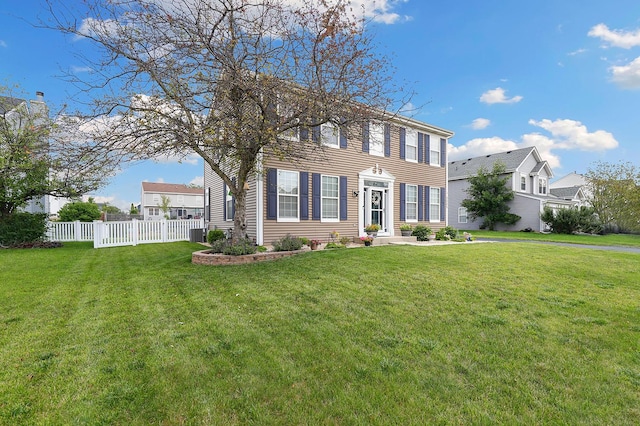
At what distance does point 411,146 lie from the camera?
14.4 metres

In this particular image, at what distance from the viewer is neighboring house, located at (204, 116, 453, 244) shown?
34.8 ft

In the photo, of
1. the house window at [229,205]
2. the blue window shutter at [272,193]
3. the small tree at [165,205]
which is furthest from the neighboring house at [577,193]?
the small tree at [165,205]

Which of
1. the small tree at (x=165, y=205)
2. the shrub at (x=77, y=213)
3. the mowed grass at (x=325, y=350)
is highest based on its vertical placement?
the small tree at (x=165, y=205)

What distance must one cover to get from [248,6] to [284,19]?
31.8 inches

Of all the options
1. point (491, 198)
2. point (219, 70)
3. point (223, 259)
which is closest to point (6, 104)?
point (219, 70)

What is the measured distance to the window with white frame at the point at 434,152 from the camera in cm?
1520

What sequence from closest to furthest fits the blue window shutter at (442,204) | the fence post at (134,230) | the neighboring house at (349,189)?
1. the neighboring house at (349,189)
2. the fence post at (134,230)
3. the blue window shutter at (442,204)

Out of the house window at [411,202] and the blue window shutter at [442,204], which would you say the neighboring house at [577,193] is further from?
the house window at [411,202]

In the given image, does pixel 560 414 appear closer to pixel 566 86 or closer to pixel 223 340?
pixel 223 340

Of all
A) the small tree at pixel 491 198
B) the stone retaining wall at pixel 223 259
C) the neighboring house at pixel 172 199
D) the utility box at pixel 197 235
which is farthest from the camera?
the neighboring house at pixel 172 199

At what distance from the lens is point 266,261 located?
8.15 meters

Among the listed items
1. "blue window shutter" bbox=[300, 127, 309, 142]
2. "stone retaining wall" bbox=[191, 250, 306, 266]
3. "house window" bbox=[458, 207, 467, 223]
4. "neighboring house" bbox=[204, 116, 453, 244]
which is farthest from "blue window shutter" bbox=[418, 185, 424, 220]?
"house window" bbox=[458, 207, 467, 223]

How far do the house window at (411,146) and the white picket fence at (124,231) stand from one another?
424 inches

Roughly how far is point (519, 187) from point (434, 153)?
14.1 metres
